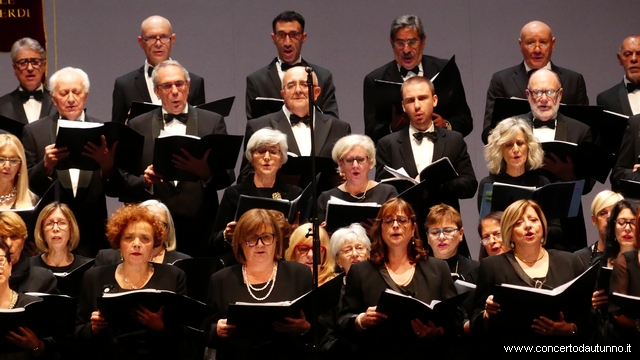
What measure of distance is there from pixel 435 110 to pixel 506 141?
2.41ft

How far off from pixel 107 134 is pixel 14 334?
4.23 ft

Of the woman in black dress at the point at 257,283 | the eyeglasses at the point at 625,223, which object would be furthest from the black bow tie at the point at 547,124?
the woman in black dress at the point at 257,283

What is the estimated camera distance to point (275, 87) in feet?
21.9

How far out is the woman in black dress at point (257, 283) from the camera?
15.3ft

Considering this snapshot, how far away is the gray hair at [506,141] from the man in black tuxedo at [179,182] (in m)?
1.37

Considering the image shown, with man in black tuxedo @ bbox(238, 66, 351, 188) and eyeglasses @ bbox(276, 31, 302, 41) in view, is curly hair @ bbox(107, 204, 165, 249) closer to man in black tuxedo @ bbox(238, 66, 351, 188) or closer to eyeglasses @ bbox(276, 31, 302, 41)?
man in black tuxedo @ bbox(238, 66, 351, 188)

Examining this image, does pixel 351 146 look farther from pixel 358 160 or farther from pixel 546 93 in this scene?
pixel 546 93

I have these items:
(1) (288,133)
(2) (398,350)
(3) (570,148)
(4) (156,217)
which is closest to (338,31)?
(1) (288,133)

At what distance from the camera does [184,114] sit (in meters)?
6.00

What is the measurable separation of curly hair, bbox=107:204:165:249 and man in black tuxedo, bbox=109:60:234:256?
681 mm

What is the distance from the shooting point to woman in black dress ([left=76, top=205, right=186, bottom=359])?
475 centimetres

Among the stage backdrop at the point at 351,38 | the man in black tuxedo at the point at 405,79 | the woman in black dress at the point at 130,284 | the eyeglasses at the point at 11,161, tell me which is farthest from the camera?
the stage backdrop at the point at 351,38

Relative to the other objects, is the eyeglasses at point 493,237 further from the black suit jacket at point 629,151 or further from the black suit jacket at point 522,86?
the black suit jacket at point 522,86

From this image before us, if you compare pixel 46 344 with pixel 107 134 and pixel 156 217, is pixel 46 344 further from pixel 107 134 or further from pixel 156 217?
pixel 107 134
